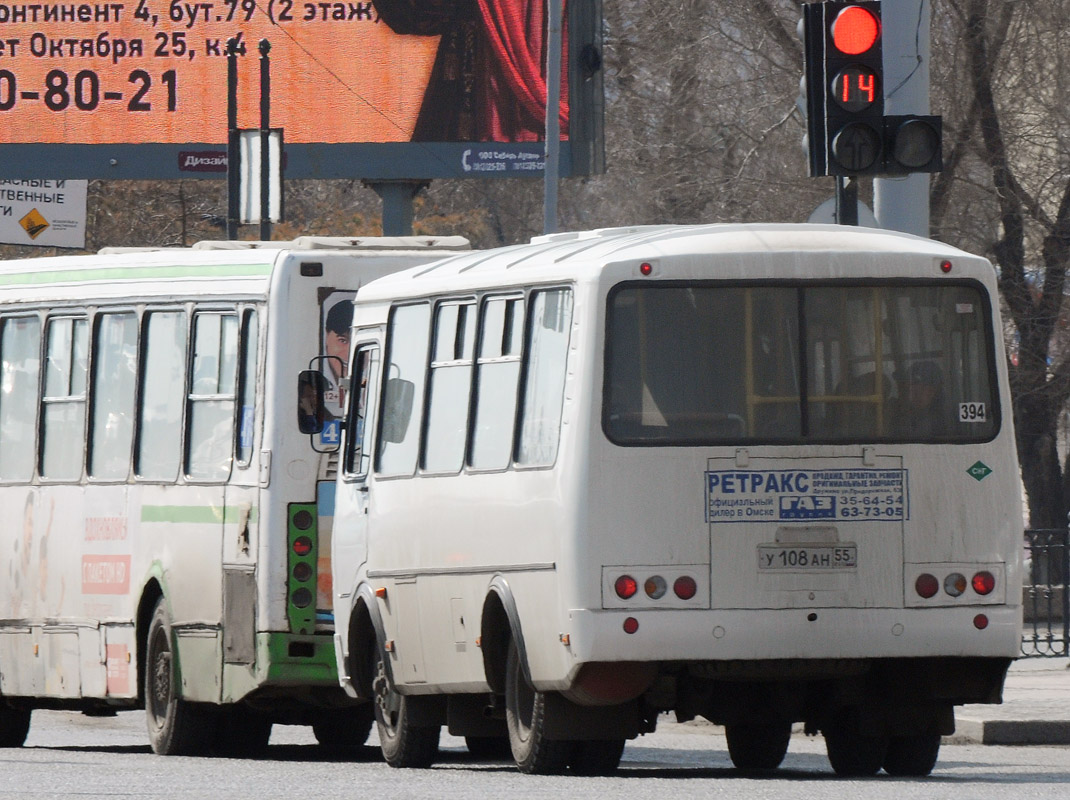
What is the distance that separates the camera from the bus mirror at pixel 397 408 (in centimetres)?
1362

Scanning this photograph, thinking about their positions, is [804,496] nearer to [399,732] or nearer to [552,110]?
[399,732]

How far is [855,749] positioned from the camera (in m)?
12.8

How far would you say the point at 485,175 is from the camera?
3322 centimetres

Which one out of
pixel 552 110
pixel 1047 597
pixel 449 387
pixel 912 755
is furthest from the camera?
pixel 552 110

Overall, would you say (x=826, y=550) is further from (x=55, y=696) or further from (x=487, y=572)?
(x=55, y=696)

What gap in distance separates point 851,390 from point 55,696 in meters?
6.41

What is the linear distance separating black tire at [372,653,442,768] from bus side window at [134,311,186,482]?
2319mm

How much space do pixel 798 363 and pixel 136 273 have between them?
17.6ft

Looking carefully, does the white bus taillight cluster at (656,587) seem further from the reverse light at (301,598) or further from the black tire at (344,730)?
the black tire at (344,730)

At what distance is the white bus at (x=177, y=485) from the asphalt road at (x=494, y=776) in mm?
418

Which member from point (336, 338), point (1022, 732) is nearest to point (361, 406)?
point (336, 338)

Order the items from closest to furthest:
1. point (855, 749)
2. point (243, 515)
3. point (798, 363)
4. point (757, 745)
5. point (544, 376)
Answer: point (798, 363), point (544, 376), point (855, 749), point (757, 745), point (243, 515)

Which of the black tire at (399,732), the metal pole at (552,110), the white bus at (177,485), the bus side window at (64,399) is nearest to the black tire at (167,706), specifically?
the white bus at (177,485)

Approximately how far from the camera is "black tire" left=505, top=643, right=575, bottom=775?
1214cm
